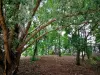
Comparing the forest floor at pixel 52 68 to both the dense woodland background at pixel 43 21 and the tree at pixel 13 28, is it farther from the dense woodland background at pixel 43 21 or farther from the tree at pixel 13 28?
the tree at pixel 13 28

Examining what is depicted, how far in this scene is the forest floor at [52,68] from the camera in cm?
880

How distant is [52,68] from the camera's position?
923 centimetres

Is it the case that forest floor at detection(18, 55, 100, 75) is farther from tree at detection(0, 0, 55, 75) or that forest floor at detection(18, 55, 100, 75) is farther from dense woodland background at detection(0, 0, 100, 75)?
tree at detection(0, 0, 55, 75)

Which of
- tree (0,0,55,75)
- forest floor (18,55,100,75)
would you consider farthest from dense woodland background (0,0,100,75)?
forest floor (18,55,100,75)

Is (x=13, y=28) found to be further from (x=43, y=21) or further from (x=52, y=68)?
(x=52, y=68)

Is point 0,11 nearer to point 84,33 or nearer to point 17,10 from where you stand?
point 17,10

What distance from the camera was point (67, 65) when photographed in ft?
32.2

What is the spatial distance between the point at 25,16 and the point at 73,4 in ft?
6.29

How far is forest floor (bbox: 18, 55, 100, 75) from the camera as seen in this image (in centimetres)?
880

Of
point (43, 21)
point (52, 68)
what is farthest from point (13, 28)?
point (52, 68)

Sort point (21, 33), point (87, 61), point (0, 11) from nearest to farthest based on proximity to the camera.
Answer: point (0, 11) < point (21, 33) < point (87, 61)

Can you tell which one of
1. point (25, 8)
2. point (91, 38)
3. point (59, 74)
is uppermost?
point (25, 8)

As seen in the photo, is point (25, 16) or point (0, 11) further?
point (25, 16)

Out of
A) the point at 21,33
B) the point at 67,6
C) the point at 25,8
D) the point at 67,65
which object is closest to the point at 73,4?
the point at 67,6
